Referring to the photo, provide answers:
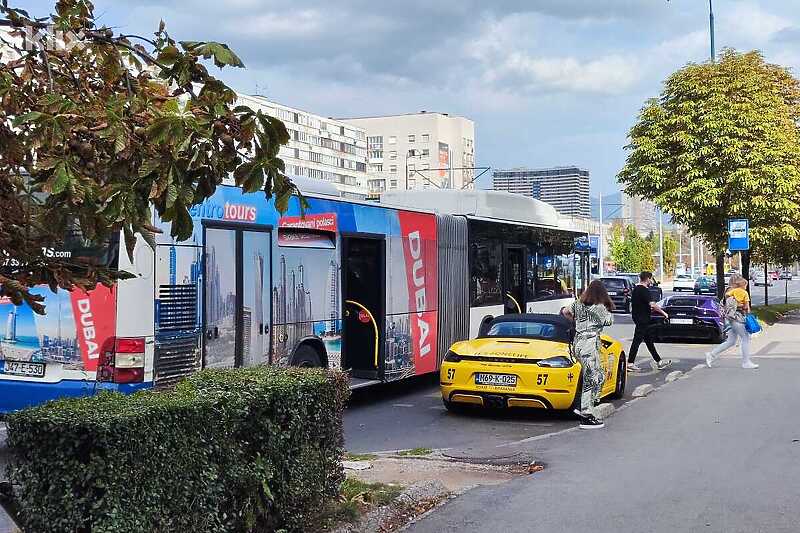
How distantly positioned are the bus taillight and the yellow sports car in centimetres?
437

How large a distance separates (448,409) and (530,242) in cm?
698

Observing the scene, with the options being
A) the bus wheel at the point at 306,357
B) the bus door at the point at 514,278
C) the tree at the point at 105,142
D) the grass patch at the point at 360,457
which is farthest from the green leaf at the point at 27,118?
the bus door at the point at 514,278

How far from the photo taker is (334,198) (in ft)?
43.6

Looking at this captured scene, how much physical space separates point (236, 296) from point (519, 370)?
3.65m

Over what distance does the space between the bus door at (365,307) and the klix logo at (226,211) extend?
278 cm

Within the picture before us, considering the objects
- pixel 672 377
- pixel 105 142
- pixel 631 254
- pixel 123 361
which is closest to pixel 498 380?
pixel 123 361

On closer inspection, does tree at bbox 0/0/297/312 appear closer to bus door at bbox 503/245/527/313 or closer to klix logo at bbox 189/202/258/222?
klix logo at bbox 189/202/258/222

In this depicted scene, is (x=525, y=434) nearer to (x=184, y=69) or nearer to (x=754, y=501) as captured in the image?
(x=754, y=501)

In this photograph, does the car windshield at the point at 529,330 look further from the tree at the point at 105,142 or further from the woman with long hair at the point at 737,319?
the tree at the point at 105,142

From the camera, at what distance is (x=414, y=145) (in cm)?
14400

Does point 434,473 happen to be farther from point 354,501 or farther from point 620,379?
point 620,379

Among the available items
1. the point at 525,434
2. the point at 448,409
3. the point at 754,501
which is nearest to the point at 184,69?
the point at 754,501

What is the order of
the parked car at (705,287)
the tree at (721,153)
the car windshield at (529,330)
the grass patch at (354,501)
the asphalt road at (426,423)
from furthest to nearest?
the parked car at (705,287) < the tree at (721,153) < the car windshield at (529,330) < the asphalt road at (426,423) < the grass patch at (354,501)

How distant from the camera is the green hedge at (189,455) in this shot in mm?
4578
